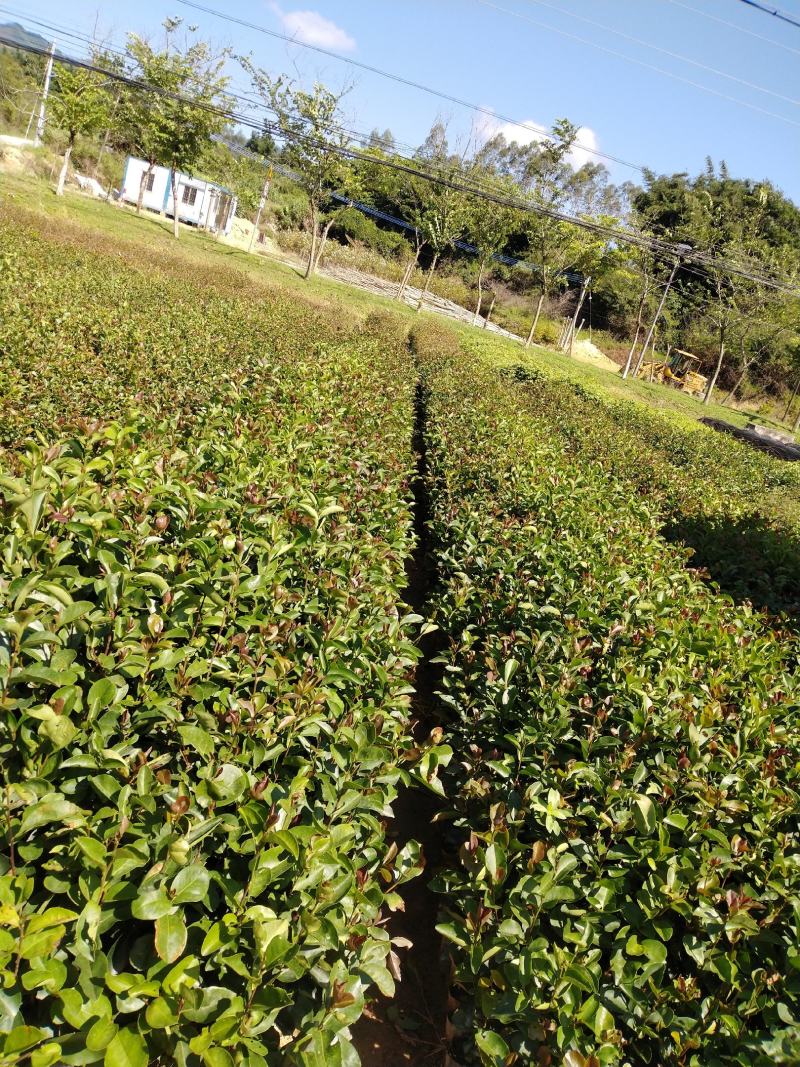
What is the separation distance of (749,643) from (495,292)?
153ft

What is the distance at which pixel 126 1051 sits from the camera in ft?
4.20

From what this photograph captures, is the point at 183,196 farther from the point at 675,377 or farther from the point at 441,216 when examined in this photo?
the point at 675,377

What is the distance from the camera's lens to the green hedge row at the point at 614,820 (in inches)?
70.0

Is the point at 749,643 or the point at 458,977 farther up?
the point at 749,643

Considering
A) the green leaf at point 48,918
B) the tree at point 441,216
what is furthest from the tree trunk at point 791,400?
the green leaf at point 48,918

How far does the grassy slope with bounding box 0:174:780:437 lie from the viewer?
2386cm

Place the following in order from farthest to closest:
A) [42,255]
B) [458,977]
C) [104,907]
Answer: [42,255], [458,977], [104,907]

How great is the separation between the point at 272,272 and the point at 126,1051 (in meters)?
29.8

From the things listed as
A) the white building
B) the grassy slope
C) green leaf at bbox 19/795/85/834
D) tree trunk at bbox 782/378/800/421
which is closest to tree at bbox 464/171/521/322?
the grassy slope

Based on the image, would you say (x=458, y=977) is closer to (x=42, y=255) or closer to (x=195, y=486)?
(x=195, y=486)

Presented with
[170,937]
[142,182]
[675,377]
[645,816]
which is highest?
[142,182]

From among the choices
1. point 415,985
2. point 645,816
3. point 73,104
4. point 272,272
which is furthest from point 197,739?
point 73,104

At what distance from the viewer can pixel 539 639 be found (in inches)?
123

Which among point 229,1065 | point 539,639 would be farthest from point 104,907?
point 539,639
